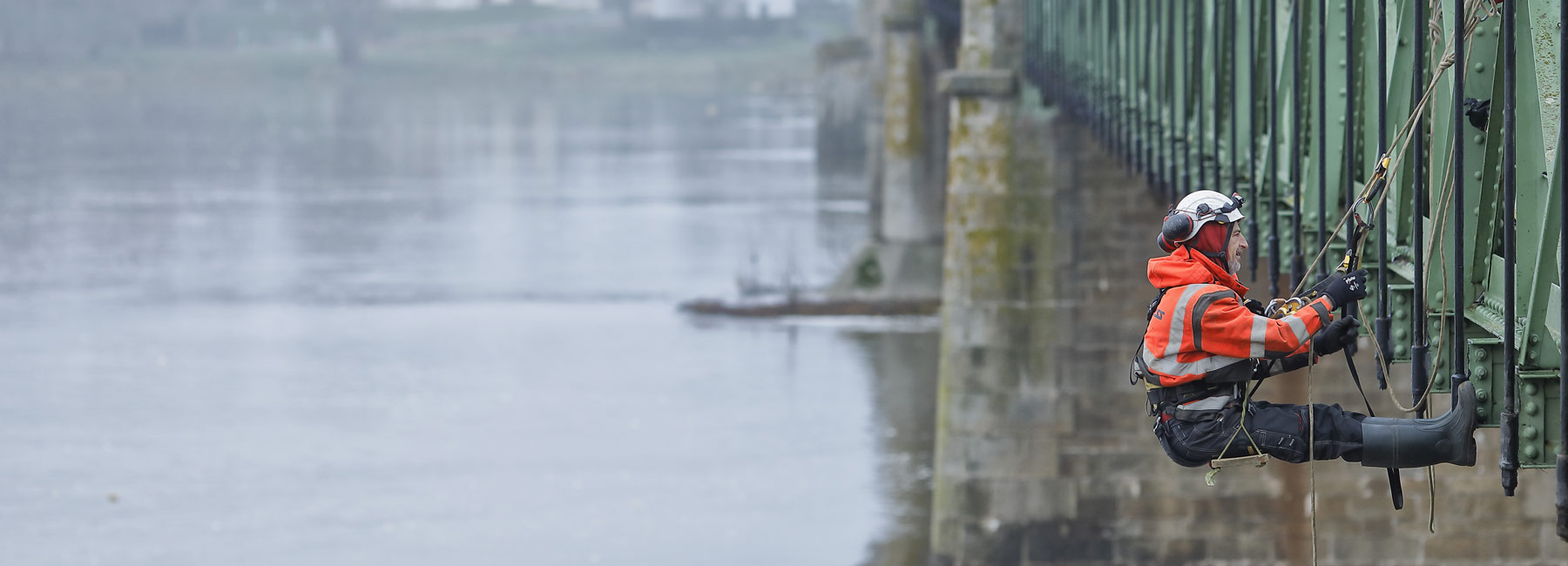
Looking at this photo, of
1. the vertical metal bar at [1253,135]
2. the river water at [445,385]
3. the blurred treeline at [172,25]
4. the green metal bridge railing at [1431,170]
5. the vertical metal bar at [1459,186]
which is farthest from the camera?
the blurred treeline at [172,25]

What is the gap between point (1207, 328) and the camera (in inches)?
266

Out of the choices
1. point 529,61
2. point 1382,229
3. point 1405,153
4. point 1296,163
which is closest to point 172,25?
point 529,61

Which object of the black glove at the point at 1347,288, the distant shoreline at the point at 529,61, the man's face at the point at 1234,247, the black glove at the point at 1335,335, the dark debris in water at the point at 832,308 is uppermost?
the man's face at the point at 1234,247

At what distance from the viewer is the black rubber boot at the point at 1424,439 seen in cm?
631

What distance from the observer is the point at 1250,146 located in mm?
9023

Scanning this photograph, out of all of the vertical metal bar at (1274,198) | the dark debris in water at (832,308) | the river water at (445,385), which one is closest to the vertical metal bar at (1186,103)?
the vertical metal bar at (1274,198)

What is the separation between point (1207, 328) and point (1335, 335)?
1.38 ft

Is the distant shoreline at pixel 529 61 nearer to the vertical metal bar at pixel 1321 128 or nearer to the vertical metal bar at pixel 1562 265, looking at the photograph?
the vertical metal bar at pixel 1321 128

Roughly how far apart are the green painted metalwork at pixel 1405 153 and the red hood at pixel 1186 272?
0.56 metres

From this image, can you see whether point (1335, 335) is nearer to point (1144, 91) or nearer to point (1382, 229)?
point (1382, 229)

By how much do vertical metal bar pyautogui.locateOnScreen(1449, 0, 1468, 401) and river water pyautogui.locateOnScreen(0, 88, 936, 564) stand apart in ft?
53.8

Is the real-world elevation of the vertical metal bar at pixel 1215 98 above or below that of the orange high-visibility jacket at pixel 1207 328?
above

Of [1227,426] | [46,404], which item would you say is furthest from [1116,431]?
[46,404]

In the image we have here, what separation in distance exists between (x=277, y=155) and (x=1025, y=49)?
8389 cm
